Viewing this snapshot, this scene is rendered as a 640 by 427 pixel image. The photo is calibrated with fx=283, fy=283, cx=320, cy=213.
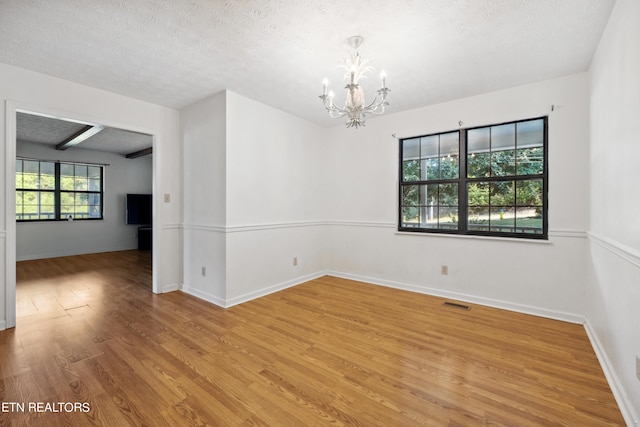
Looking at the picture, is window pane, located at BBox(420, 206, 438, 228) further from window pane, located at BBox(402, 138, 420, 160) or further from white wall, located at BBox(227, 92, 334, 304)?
white wall, located at BBox(227, 92, 334, 304)

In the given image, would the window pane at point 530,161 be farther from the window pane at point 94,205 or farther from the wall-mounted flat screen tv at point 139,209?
the window pane at point 94,205

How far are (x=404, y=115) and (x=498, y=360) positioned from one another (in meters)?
3.22

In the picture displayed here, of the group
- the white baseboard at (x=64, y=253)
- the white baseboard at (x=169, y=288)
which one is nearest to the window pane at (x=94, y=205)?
the white baseboard at (x=64, y=253)

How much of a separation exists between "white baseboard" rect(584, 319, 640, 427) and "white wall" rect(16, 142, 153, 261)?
9.39 m

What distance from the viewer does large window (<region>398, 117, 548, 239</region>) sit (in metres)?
3.33

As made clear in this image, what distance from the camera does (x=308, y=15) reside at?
2.06m

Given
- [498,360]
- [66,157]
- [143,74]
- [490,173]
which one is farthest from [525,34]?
[66,157]

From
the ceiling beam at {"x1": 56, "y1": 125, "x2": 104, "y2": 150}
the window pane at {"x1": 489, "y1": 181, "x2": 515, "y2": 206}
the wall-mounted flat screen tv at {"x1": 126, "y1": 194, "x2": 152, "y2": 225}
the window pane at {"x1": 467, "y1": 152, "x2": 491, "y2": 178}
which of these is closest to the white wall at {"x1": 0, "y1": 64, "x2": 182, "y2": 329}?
the ceiling beam at {"x1": 56, "y1": 125, "x2": 104, "y2": 150}

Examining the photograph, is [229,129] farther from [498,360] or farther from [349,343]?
[498,360]

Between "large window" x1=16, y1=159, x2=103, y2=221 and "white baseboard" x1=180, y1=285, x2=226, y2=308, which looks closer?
Result: "white baseboard" x1=180, y1=285, x2=226, y2=308

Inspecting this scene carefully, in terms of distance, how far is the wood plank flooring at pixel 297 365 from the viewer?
5.49ft

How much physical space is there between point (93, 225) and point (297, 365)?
762 cm

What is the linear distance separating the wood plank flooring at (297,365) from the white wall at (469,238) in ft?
1.21

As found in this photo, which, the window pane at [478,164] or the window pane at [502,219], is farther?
the window pane at [478,164]
